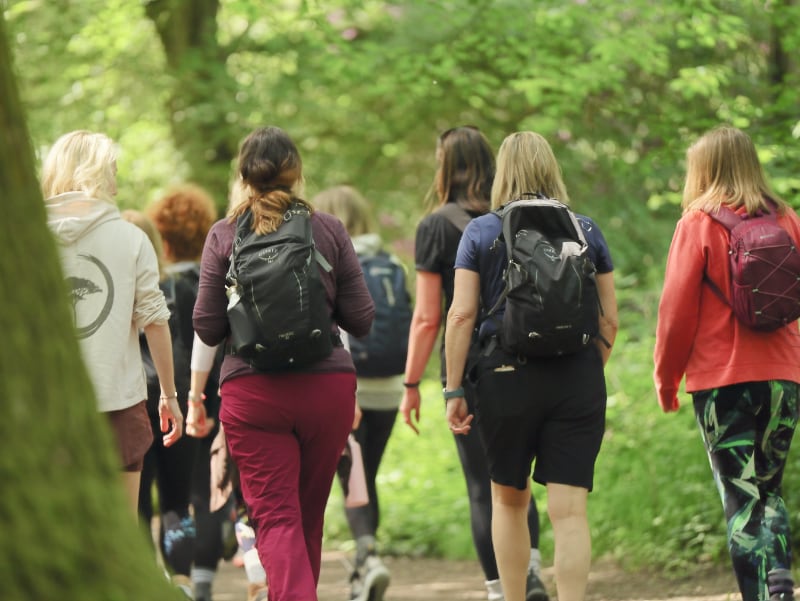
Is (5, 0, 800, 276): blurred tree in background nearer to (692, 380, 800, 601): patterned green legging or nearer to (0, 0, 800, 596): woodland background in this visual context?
(0, 0, 800, 596): woodland background

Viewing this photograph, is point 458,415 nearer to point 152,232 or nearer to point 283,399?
point 283,399

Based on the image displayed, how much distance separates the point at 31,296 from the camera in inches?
98.5

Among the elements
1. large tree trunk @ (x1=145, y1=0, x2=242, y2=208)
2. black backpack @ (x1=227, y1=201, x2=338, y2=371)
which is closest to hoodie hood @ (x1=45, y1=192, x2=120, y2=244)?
black backpack @ (x1=227, y1=201, x2=338, y2=371)

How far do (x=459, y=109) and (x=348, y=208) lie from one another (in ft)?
18.0

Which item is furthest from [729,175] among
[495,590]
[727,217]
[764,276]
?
[495,590]

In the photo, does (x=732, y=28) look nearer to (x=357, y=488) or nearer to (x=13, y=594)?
(x=357, y=488)

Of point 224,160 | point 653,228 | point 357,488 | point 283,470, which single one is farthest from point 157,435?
point 224,160

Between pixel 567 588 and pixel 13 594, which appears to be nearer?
pixel 13 594

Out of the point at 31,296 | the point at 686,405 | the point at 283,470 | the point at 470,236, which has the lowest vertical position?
the point at 686,405

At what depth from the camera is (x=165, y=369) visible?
5.54 metres

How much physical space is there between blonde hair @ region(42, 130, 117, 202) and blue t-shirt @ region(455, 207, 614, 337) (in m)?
1.50

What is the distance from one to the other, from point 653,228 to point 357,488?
484 cm

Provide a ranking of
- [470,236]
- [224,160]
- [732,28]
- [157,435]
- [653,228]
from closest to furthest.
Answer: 1. [470,236]
2. [157,435]
3. [732,28]
4. [653,228]
5. [224,160]

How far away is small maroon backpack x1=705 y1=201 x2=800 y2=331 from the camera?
5180 mm
